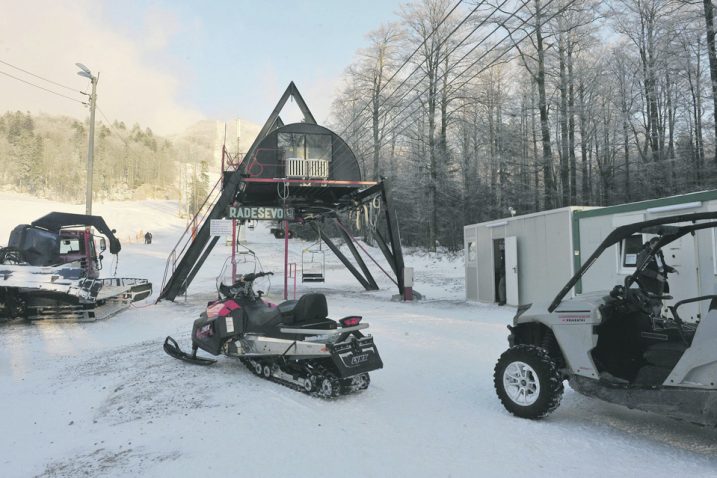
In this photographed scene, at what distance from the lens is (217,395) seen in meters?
5.16

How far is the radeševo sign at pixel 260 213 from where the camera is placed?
14.1 m

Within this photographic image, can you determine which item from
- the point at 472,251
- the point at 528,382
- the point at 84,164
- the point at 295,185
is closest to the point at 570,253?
the point at 472,251

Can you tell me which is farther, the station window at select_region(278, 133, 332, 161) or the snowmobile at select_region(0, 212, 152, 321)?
the station window at select_region(278, 133, 332, 161)

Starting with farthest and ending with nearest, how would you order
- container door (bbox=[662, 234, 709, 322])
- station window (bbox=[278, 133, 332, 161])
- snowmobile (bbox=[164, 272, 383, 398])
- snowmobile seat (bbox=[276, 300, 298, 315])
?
station window (bbox=[278, 133, 332, 161]) → container door (bbox=[662, 234, 709, 322]) → snowmobile seat (bbox=[276, 300, 298, 315]) → snowmobile (bbox=[164, 272, 383, 398])

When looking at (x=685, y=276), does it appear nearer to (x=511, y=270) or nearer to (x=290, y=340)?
(x=511, y=270)

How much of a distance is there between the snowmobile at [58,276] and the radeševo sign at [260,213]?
10.5 ft

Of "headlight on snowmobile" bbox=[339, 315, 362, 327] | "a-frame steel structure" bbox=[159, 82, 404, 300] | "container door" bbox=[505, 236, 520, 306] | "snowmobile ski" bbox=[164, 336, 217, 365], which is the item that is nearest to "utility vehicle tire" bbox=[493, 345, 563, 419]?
"headlight on snowmobile" bbox=[339, 315, 362, 327]

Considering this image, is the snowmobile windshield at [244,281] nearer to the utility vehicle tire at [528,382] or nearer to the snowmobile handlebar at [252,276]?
the snowmobile handlebar at [252,276]

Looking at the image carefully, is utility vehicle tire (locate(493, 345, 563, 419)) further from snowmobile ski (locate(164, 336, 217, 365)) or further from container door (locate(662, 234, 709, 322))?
container door (locate(662, 234, 709, 322))

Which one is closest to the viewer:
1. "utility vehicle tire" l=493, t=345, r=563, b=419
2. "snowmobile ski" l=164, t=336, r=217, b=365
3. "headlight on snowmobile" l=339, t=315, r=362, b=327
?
"utility vehicle tire" l=493, t=345, r=563, b=419

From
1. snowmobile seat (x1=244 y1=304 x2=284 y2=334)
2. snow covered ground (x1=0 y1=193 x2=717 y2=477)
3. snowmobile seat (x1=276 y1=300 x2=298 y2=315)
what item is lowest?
snow covered ground (x1=0 y1=193 x2=717 y2=477)

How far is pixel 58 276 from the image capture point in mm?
9664

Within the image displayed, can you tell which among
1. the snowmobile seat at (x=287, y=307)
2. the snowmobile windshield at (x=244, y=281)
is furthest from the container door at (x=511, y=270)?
the snowmobile seat at (x=287, y=307)

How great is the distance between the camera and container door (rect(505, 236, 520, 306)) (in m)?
12.2
